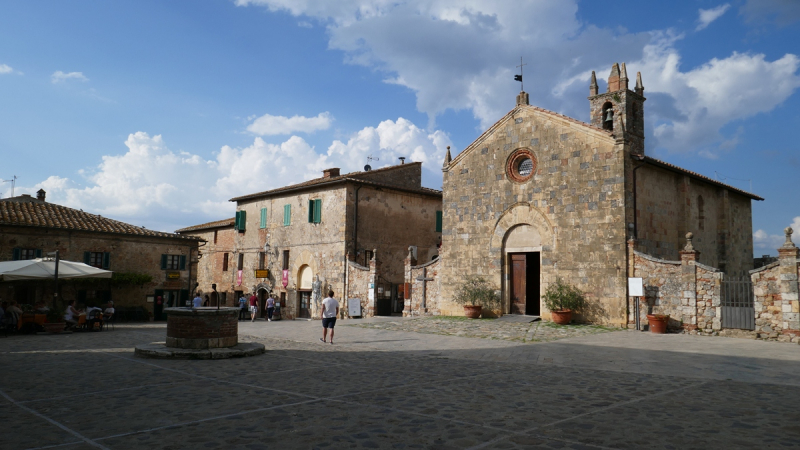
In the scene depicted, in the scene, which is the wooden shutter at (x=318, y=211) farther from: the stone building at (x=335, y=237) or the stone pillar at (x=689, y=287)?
the stone pillar at (x=689, y=287)

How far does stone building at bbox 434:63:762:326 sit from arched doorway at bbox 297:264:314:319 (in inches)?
327

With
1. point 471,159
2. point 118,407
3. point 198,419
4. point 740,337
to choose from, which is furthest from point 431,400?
point 471,159

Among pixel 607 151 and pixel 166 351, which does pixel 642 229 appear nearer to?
pixel 607 151

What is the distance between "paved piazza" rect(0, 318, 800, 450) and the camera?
5.40 m

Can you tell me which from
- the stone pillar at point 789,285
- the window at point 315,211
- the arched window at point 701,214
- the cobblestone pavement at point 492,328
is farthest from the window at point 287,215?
the stone pillar at point 789,285

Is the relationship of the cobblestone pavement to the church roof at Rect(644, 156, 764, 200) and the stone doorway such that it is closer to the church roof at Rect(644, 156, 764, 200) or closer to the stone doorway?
the stone doorway

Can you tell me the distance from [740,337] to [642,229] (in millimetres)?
4910

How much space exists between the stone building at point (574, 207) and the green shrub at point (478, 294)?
1.11 feet

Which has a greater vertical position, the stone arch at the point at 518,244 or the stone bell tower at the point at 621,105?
the stone bell tower at the point at 621,105

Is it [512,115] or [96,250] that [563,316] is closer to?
[512,115]

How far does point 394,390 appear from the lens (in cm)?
798

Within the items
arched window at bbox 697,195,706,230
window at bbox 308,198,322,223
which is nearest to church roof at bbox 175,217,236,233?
window at bbox 308,198,322,223

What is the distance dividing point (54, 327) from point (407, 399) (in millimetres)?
15392

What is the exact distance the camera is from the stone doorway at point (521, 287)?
21.6 m
